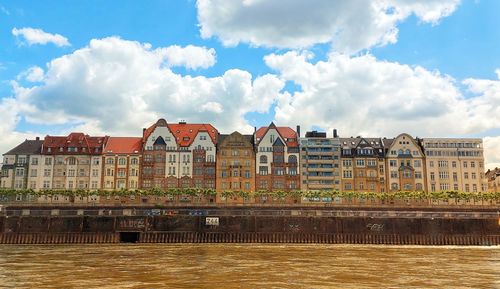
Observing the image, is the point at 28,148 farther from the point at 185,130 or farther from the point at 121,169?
the point at 185,130

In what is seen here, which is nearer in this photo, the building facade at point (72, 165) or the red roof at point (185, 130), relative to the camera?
the building facade at point (72, 165)

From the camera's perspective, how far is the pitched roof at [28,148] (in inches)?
4424

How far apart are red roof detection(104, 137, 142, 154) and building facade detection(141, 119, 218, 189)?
2692 millimetres

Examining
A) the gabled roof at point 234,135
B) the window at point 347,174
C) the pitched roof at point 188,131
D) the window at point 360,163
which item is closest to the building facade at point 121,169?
the pitched roof at point 188,131

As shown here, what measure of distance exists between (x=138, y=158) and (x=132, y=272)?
8044 cm

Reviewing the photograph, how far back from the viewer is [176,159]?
112250mm

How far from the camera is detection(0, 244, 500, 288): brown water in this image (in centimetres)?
2986

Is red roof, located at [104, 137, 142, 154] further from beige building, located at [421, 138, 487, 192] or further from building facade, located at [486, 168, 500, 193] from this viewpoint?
building facade, located at [486, 168, 500, 193]

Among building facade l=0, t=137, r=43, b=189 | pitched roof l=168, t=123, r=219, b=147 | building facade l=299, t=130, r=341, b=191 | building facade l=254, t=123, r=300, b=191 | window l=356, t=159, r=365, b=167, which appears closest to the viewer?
building facade l=0, t=137, r=43, b=189

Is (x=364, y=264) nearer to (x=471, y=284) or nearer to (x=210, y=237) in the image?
(x=471, y=284)

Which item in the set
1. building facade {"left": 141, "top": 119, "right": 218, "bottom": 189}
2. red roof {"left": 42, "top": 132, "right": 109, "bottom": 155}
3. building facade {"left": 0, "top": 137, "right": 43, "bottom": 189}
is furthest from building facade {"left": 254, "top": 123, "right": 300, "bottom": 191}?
building facade {"left": 0, "top": 137, "right": 43, "bottom": 189}

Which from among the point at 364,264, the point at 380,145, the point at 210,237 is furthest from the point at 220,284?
the point at 380,145

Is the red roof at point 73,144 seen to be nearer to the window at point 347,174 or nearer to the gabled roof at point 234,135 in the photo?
the gabled roof at point 234,135

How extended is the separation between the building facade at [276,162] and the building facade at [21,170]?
5525 cm
